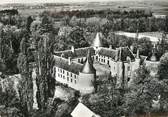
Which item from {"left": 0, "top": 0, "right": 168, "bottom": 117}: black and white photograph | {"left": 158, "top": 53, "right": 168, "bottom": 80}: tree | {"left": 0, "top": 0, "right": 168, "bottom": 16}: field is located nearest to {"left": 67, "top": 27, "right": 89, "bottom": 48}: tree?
{"left": 0, "top": 0, "right": 168, "bottom": 117}: black and white photograph

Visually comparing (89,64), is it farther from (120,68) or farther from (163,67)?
(163,67)

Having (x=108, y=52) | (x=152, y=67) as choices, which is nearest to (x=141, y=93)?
(x=152, y=67)

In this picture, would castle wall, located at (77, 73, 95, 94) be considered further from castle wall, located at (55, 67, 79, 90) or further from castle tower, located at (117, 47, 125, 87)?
castle tower, located at (117, 47, 125, 87)

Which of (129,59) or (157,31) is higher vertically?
(157,31)

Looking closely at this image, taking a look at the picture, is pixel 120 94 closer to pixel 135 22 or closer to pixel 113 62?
pixel 113 62

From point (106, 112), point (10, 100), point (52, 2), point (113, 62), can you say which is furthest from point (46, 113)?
point (52, 2)

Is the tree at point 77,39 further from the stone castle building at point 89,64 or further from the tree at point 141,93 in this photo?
the tree at point 141,93

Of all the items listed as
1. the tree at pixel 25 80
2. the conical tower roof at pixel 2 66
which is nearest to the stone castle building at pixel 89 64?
the tree at pixel 25 80

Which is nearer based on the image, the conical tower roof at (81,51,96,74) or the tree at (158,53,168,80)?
the conical tower roof at (81,51,96,74)
